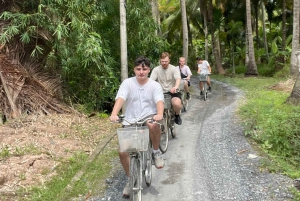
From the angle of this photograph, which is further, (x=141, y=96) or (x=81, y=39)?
(x=81, y=39)

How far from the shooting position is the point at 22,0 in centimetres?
963

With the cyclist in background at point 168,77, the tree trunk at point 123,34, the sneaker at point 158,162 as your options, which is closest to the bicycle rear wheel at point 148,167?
the sneaker at point 158,162

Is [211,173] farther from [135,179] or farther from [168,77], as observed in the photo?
[168,77]

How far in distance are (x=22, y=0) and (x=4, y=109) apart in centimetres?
323

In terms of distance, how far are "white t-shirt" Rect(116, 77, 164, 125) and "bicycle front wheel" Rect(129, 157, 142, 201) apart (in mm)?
676

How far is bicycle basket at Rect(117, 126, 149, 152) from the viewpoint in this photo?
159 inches

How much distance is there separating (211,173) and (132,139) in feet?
7.20

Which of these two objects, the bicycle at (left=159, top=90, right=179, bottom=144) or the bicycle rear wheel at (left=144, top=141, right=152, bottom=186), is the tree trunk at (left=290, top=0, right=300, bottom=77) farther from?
the bicycle rear wheel at (left=144, top=141, right=152, bottom=186)

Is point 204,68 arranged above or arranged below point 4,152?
above

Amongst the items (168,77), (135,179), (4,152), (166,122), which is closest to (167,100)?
(166,122)

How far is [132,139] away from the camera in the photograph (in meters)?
4.06

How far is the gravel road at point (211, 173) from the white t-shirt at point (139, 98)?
50.5 inches

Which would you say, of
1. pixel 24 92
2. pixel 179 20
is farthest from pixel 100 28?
pixel 179 20

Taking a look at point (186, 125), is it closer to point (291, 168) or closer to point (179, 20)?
point (291, 168)
